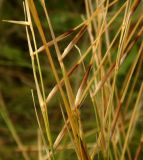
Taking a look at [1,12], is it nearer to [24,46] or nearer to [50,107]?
[24,46]

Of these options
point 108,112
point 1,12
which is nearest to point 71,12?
point 1,12

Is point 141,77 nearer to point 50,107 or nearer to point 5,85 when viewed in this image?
point 50,107

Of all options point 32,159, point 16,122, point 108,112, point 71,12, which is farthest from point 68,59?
point 108,112

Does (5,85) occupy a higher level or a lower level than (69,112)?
lower

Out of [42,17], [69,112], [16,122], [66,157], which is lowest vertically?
[16,122]

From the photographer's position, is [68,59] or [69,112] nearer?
[69,112]

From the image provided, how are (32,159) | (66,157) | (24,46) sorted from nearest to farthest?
(66,157), (32,159), (24,46)

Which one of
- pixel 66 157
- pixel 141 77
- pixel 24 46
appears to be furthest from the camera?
pixel 24 46

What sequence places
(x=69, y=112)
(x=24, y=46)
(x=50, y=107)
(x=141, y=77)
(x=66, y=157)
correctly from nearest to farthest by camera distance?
1. (x=69, y=112)
2. (x=66, y=157)
3. (x=141, y=77)
4. (x=50, y=107)
5. (x=24, y=46)

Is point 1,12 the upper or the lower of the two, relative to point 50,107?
upper
